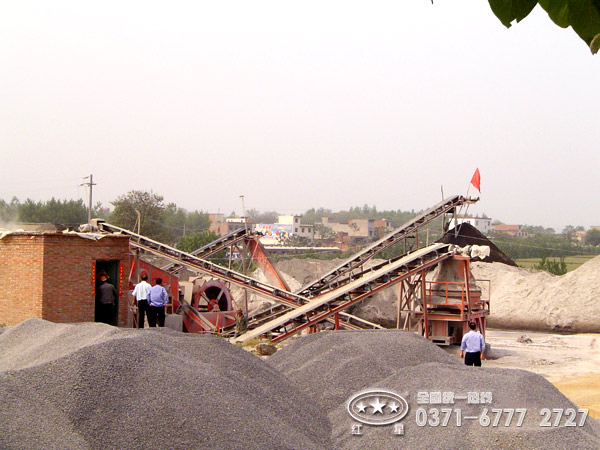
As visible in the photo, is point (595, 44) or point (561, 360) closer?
point (595, 44)

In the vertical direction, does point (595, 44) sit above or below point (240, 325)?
above

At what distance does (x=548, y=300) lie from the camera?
Result: 117ft

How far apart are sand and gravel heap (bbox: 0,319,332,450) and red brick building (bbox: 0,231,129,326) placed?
5.42m

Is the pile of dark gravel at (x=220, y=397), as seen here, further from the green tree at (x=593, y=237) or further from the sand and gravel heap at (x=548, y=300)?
the green tree at (x=593, y=237)

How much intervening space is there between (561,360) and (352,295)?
7.54 meters

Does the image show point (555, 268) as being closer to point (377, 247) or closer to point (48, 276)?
point (377, 247)

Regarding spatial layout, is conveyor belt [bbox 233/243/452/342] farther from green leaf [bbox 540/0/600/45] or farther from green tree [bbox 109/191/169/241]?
green tree [bbox 109/191/169/241]

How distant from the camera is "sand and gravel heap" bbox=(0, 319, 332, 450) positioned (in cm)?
775

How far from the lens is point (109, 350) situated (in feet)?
31.0

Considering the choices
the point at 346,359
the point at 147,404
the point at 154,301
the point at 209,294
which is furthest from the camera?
the point at 209,294

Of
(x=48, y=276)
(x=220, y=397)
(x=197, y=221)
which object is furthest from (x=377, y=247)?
(x=197, y=221)

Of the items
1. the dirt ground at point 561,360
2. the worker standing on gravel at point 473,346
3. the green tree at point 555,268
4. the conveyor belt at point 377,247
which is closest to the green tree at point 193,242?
the green tree at point 555,268

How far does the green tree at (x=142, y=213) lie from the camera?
57.0 metres

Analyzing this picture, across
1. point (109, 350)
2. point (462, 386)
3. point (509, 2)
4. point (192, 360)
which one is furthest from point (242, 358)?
point (509, 2)
